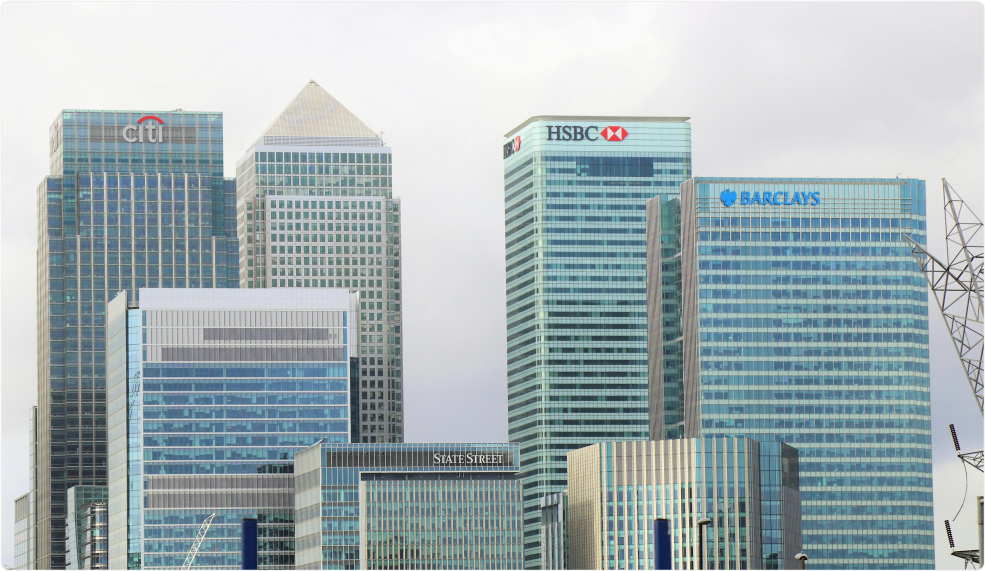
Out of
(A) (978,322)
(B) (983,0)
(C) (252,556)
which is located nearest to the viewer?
(C) (252,556)

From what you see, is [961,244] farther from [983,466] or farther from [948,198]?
[983,466]

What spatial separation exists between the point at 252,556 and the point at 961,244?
5647cm

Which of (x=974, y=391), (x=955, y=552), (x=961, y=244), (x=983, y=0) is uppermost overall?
(x=983, y=0)

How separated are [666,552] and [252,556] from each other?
23558mm

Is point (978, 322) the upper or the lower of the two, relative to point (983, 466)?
upper

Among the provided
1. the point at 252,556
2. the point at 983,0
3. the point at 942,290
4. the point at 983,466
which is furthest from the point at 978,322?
the point at 252,556

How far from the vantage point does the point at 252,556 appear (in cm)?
10956

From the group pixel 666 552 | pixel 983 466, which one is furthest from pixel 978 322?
pixel 666 552

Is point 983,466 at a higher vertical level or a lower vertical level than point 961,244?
lower

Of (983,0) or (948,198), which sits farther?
(948,198)

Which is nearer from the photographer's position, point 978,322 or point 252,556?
point 252,556

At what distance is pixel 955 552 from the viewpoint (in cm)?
12356

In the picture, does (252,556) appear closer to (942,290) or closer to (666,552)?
(666,552)

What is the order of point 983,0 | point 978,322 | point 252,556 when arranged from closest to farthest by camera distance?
1. point 252,556
2. point 983,0
3. point 978,322
